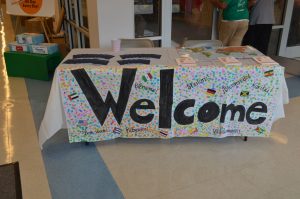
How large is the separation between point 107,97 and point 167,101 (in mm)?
483

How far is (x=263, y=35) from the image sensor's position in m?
4.10

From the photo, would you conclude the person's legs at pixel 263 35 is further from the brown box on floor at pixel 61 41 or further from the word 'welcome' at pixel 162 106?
the brown box on floor at pixel 61 41

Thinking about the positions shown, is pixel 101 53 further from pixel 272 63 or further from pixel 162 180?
pixel 272 63

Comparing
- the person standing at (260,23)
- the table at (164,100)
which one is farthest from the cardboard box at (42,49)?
the person standing at (260,23)

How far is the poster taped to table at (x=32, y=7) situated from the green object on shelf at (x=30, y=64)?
0.67 meters

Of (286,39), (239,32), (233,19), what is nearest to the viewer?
(233,19)

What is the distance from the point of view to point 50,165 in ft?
7.69

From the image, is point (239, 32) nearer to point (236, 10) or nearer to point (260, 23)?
point (236, 10)

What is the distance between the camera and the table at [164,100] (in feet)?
7.53

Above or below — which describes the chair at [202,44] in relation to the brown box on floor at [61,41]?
above

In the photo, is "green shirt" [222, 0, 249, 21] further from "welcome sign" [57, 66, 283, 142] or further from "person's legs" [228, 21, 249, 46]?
"welcome sign" [57, 66, 283, 142]

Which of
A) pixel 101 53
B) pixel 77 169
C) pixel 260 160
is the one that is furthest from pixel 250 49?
pixel 77 169

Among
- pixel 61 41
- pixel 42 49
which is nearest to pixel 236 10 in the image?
pixel 42 49

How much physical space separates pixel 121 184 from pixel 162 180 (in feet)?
0.99
